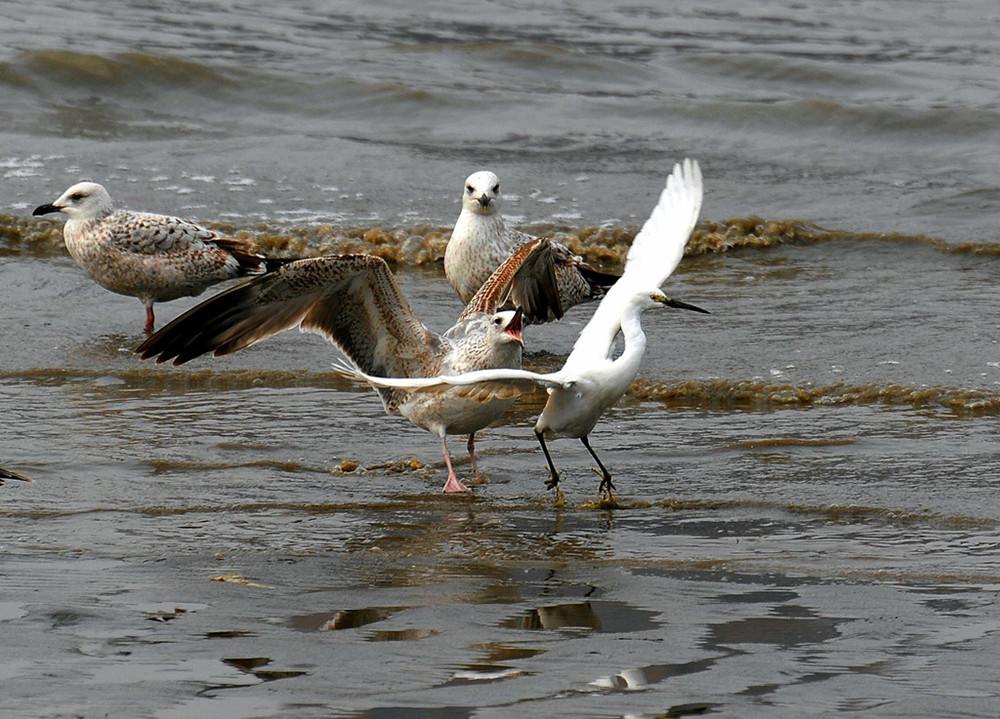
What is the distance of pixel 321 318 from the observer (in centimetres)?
757

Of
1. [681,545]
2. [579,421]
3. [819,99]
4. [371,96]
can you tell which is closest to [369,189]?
[371,96]

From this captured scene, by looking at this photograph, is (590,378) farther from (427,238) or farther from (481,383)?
(427,238)

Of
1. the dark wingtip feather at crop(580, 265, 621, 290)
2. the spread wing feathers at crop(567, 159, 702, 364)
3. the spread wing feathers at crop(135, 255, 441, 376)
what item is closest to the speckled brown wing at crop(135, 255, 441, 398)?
the spread wing feathers at crop(135, 255, 441, 376)

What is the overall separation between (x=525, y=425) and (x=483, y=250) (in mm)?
1991

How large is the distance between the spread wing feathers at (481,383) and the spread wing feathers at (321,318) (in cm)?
98

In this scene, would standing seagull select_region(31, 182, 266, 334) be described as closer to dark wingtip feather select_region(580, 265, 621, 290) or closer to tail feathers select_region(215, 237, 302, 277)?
tail feathers select_region(215, 237, 302, 277)

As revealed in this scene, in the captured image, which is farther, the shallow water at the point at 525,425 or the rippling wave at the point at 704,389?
the rippling wave at the point at 704,389

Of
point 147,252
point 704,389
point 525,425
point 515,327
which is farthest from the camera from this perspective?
point 147,252

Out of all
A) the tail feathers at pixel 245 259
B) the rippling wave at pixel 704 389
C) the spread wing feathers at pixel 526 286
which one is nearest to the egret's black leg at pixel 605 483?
the spread wing feathers at pixel 526 286

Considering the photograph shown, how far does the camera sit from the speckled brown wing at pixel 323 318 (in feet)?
24.0

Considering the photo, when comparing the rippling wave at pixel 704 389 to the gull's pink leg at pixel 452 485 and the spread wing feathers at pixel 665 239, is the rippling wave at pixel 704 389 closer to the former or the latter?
the spread wing feathers at pixel 665 239

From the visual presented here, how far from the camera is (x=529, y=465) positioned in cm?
731

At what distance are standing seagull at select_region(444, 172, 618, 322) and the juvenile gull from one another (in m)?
1.97

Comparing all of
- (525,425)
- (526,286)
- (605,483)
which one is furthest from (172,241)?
(605,483)
